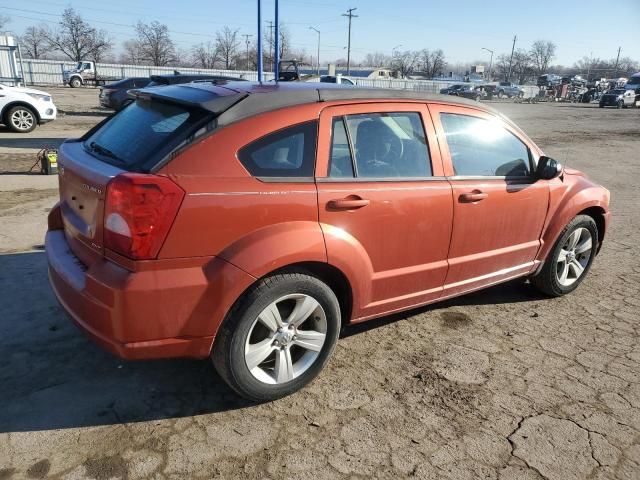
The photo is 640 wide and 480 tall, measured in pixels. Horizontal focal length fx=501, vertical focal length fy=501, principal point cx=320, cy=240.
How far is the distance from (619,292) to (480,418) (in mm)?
2735

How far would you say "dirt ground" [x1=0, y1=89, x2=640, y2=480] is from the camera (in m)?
2.48

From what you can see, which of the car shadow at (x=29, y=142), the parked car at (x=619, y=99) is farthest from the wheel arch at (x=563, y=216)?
the parked car at (x=619, y=99)

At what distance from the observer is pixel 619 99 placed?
45.9m

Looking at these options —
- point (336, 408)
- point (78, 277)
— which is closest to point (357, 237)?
point (336, 408)

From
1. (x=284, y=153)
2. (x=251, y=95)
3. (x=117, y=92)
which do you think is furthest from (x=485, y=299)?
(x=117, y=92)

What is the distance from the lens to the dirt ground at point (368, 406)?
2479 mm

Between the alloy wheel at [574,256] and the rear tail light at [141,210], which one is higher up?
the rear tail light at [141,210]

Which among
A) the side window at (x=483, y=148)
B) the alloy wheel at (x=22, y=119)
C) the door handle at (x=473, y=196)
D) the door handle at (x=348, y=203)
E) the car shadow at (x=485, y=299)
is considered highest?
the side window at (x=483, y=148)

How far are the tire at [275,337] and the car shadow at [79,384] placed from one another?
0.22 metres

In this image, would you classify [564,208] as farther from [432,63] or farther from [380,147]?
[432,63]

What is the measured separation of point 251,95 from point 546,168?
247 cm

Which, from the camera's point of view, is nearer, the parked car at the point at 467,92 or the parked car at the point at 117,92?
the parked car at the point at 117,92

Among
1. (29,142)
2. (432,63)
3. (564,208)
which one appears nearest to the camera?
(564,208)

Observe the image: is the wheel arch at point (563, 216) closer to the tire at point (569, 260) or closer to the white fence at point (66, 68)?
the tire at point (569, 260)
